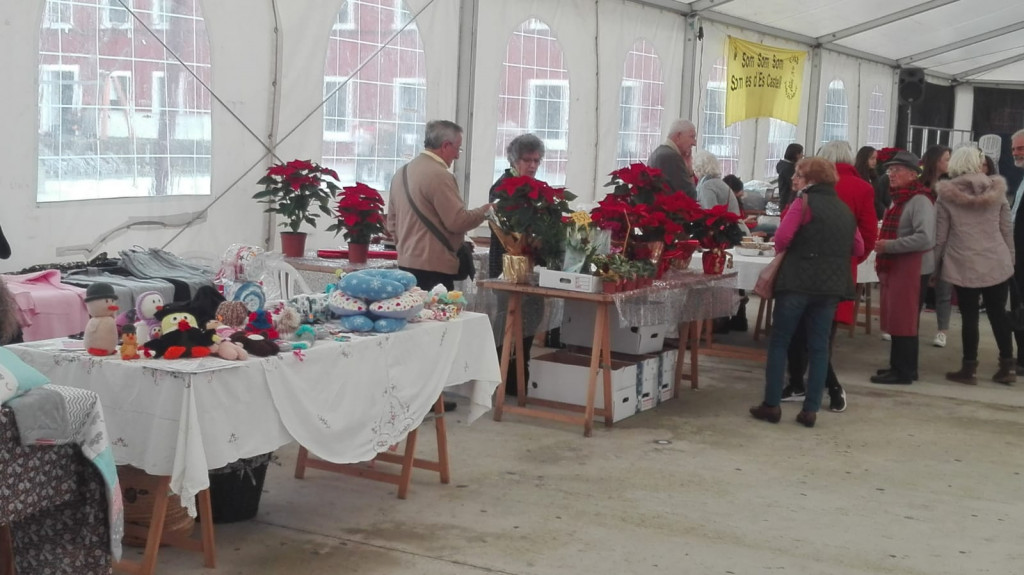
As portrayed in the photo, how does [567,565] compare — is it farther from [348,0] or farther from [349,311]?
[348,0]

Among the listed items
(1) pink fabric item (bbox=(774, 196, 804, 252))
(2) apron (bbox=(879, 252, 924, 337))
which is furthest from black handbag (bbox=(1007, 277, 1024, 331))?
(1) pink fabric item (bbox=(774, 196, 804, 252))

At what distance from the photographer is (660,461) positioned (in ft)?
16.5

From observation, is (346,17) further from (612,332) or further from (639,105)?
(639,105)

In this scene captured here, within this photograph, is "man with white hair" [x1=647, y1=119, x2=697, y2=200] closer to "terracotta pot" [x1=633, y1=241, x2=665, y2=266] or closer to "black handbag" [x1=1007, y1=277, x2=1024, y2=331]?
"terracotta pot" [x1=633, y1=241, x2=665, y2=266]

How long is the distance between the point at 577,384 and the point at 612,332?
0.48 metres

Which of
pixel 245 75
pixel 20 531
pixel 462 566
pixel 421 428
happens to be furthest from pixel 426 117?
pixel 20 531

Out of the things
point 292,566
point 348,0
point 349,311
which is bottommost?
point 292,566

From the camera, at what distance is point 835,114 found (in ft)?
47.4

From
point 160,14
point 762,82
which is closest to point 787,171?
point 762,82

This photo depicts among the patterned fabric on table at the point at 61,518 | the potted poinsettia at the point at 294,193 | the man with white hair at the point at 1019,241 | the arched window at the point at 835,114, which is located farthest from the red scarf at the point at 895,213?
the arched window at the point at 835,114

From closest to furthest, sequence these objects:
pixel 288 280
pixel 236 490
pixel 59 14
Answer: pixel 236 490, pixel 59 14, pixel 288 280

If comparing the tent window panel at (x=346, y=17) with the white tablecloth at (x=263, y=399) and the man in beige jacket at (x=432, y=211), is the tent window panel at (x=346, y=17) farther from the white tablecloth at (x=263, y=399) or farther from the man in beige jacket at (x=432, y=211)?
the white tablecloth at (x=263, y=399)

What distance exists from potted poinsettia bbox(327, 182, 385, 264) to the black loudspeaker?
1169cm

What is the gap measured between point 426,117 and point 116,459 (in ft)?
15.7
